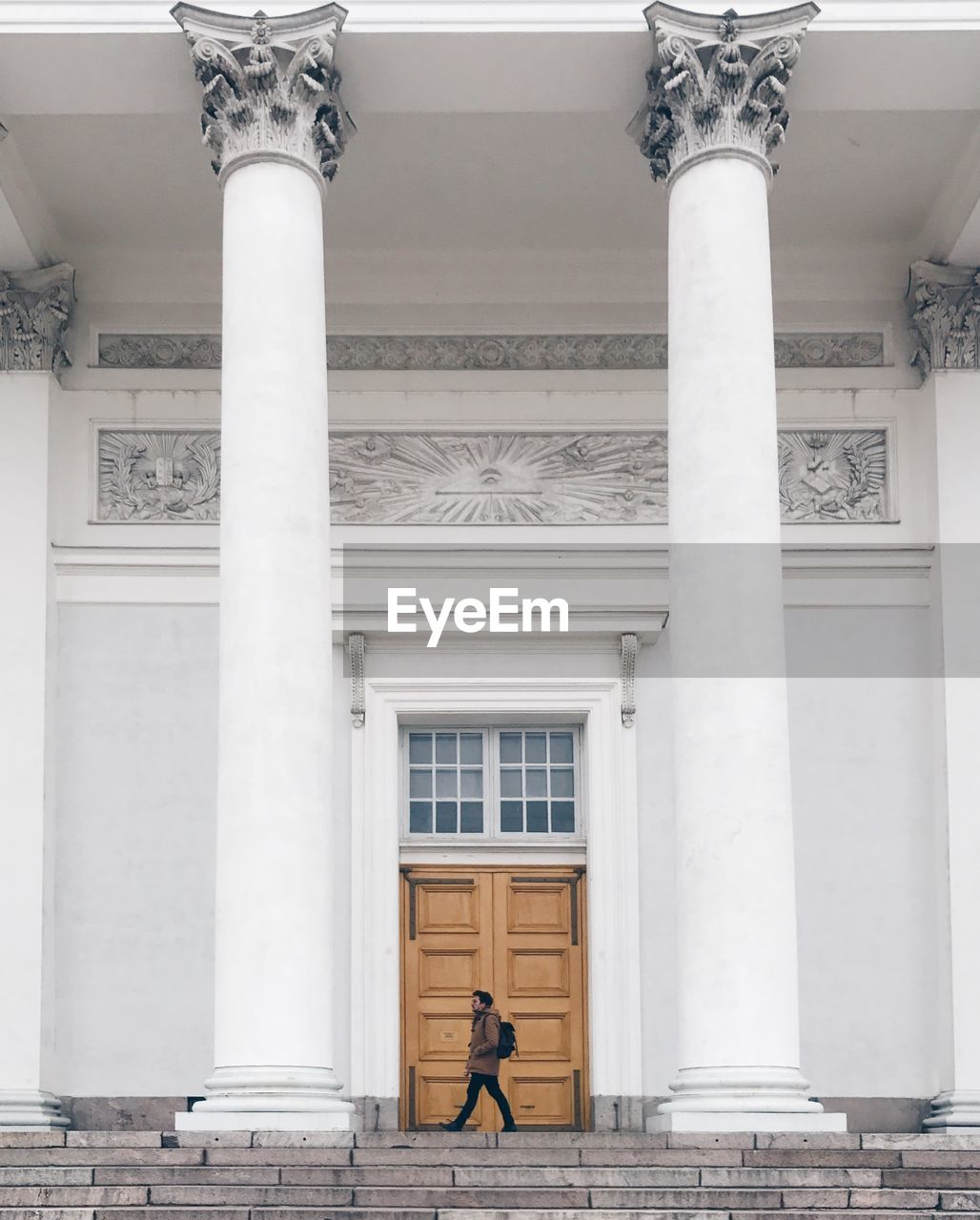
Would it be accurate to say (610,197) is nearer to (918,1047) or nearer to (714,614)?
(714,614)

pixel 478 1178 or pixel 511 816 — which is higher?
pixel 511 816

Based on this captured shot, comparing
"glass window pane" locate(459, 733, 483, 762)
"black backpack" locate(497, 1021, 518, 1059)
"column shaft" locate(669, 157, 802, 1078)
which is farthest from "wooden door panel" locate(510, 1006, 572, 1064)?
"column shaft" locate(669, 157, 802, 1078)

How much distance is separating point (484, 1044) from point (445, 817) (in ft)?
8.72

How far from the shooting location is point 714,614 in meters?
14.4

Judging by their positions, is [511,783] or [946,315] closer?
[946,315]

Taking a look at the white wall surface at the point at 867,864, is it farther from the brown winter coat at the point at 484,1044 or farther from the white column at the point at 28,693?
the white column at the point at 28,693

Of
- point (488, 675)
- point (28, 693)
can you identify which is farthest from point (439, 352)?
point (28, 693)

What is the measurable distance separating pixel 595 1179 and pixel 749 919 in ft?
8.52

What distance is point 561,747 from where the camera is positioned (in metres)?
19.0

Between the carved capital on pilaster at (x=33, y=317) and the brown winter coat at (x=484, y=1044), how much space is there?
21.2 feet

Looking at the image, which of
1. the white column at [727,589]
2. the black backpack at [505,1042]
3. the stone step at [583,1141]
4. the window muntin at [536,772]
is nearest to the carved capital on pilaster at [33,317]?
the window muntin at [536,772]

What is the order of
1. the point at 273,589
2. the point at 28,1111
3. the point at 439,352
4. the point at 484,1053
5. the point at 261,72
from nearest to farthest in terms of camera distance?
the point at 273,589, the point at 261,72, the point at 484,1053, the point at 28,1111, the point at 439,352

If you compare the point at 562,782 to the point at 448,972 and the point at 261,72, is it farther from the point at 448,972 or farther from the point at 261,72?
the point at 261,72

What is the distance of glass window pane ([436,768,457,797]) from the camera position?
18938 millimetres
